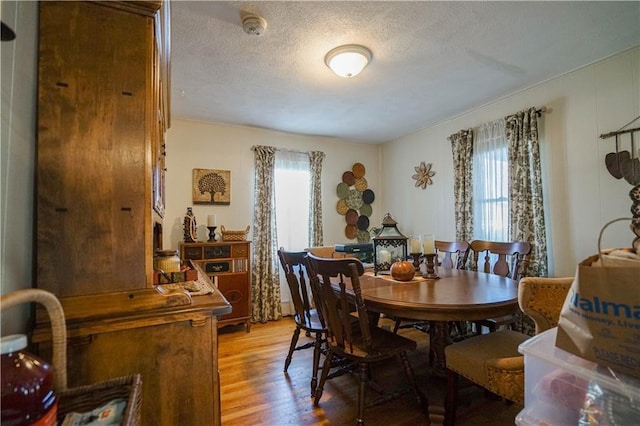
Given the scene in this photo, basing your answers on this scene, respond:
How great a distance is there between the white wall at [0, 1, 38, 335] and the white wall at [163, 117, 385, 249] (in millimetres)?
2664

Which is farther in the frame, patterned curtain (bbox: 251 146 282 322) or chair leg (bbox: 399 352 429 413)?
patterned curtain (bbox: 251 146 282 322)

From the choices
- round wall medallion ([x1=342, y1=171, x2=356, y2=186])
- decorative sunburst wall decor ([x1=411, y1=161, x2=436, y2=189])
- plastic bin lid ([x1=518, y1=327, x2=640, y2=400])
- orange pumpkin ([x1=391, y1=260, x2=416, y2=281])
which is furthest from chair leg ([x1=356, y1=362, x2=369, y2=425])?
round wall medallion ([x1=342, y1=171, x2=356, y2=186])

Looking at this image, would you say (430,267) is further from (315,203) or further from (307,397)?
(315,203)

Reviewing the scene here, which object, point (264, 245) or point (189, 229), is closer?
point (189, 229)

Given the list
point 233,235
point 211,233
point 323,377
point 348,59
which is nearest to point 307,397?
point 323,377

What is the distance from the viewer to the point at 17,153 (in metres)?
0.80

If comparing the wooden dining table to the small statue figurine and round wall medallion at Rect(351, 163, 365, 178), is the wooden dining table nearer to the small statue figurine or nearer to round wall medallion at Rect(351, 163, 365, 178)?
the small statue figurine

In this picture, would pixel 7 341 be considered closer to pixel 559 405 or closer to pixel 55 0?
pixel 55 0

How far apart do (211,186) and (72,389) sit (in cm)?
303

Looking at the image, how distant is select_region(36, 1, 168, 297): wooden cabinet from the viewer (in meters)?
0.88

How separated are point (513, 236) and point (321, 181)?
2.46m

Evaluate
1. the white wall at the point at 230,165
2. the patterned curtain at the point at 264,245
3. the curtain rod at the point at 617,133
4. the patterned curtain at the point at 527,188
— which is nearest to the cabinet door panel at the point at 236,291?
the patterned curtain at the point at 264,245

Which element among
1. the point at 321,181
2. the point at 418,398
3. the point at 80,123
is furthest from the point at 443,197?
the point at 80,123

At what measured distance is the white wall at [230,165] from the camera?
3.43 m
